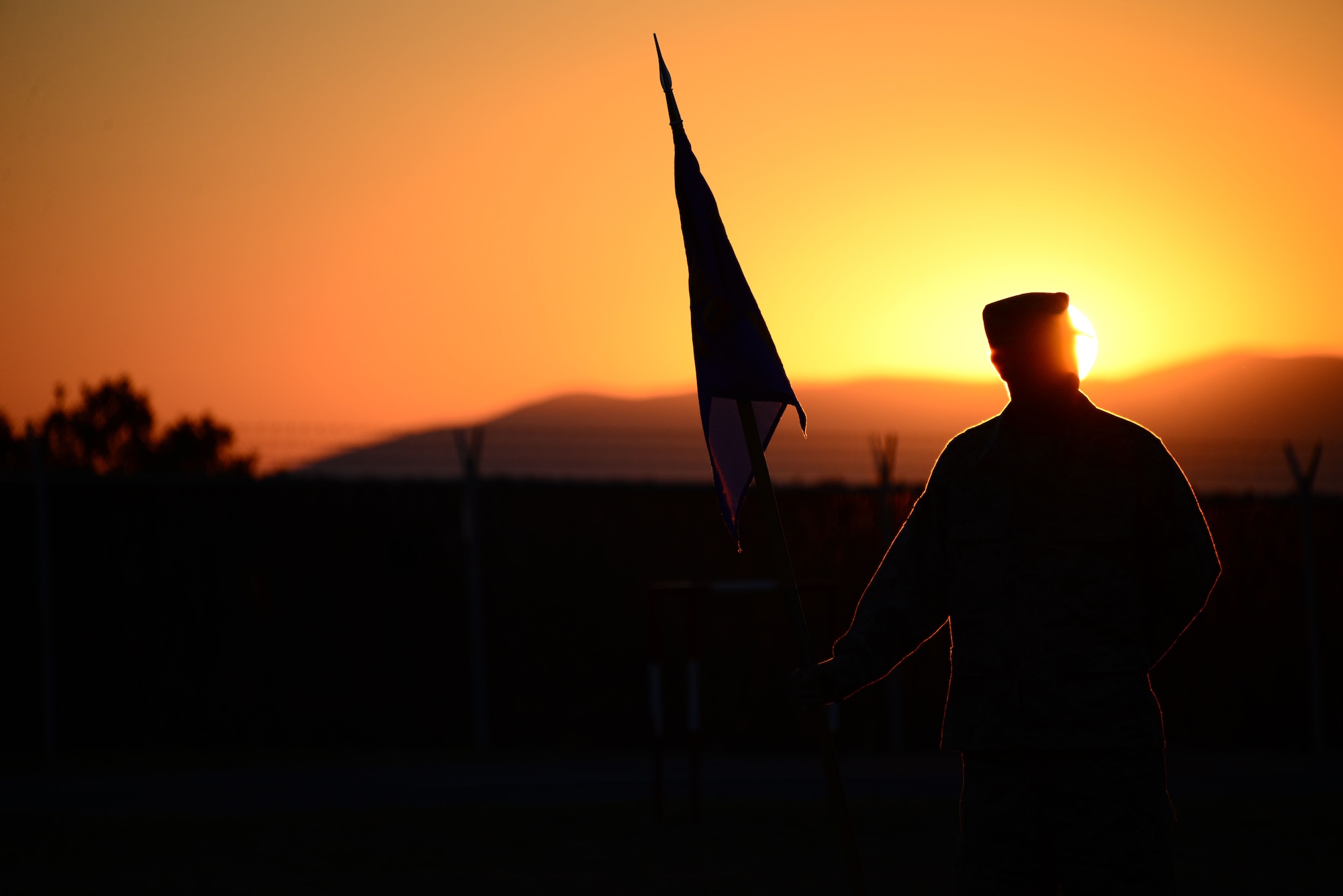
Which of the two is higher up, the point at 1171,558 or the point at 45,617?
the point at 1171,558

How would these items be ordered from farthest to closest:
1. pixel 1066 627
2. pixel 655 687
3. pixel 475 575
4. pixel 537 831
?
pixel 475 575, pixel 655 687, pixel 537 831, pixel 1066 627

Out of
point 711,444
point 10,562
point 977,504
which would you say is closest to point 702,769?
point 10,562

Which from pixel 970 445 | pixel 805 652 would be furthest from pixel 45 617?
pixel 970 445

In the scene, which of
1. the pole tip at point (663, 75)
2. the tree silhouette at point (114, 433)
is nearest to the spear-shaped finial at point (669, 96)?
the pole tip at point (663, 75)

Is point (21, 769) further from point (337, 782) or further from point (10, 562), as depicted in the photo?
point (337, 782)

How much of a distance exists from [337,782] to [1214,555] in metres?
7.31

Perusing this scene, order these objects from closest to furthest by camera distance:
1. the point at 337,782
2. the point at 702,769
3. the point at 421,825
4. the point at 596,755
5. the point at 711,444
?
the point at 711,444, the point at 421,825, the point at 337,782, the point at 702,769, the point at 596,755

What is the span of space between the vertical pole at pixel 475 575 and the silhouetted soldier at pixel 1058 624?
796 centimetres

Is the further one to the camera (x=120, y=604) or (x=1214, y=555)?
(x=120, y=604)

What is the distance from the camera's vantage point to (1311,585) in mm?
12078

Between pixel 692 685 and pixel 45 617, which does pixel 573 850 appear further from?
pixel 45 617

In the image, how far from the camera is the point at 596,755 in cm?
1129

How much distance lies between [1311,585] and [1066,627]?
9.94m

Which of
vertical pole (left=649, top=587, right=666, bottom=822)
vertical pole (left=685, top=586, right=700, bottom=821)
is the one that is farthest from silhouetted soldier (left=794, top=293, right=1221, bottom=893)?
vertical pole (left=649, top=587, right=666, bottom=822)
